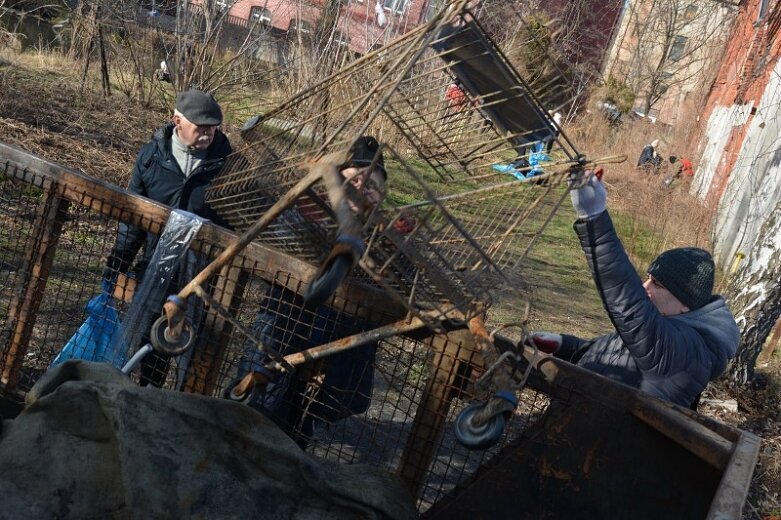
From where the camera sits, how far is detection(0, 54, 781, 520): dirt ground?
6562 millimetres

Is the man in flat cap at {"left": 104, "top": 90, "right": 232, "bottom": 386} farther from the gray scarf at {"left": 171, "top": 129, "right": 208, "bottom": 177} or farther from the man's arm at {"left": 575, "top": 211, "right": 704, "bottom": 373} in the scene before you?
the man's arm at {"left": 575, "top": 211, "right": 704, "bottom": 373}

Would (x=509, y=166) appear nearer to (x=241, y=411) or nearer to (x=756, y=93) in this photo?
(x=241, y=411)

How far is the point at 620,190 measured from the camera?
1616cm

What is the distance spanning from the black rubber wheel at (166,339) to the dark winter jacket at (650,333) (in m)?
1.52

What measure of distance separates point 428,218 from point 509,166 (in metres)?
1.11

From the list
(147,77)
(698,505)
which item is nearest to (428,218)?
(698,505)

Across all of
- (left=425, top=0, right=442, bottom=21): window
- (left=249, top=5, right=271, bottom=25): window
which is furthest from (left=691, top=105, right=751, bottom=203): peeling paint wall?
(left=249, top=5, right=271, bottom=25): window

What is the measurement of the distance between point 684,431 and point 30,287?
9.51 feet

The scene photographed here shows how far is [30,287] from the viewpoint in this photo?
4.05m

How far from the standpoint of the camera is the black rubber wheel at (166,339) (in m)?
3.20

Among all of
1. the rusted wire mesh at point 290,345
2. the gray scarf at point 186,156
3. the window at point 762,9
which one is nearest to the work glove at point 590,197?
the rusted wire mesh at point 290,345

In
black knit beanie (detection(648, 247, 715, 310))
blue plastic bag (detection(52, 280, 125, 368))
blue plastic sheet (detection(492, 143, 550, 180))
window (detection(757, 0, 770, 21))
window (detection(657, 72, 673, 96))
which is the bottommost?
blue plastic bag (detection(52, 280, 125, 368))

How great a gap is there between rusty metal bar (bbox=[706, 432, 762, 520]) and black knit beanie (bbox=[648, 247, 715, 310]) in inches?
28.9

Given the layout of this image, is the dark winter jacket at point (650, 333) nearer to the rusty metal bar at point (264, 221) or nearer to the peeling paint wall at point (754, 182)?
the rusty metal bar at point (264, 221)
